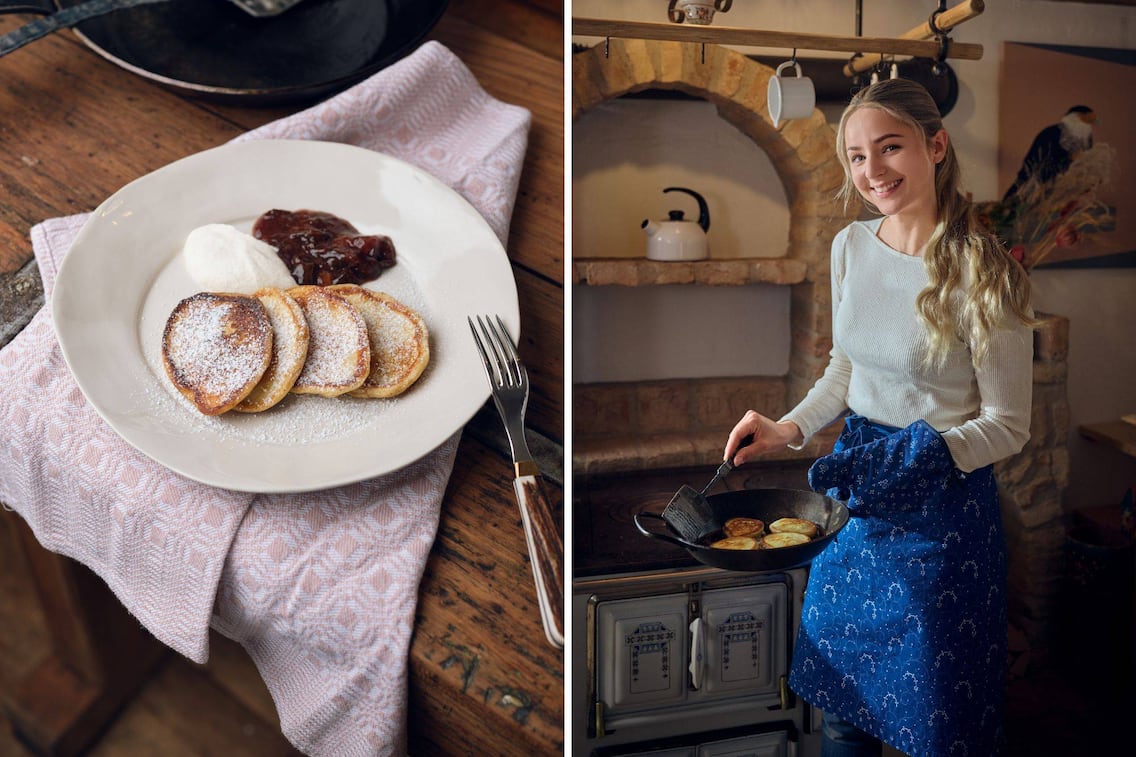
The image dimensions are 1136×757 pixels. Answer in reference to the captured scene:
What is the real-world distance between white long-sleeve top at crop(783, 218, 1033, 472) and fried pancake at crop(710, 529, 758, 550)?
54 millimetres

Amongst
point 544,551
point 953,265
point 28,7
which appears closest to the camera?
→ point 953,265

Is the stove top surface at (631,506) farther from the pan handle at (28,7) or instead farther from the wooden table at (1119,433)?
the pan handle at (28,7)

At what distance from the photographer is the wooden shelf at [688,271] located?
30cm

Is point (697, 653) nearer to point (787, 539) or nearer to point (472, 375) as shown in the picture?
point (787, 539)

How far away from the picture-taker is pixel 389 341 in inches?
18.6

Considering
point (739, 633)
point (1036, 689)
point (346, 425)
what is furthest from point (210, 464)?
point (1036, 689)

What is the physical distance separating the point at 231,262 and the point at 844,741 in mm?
425

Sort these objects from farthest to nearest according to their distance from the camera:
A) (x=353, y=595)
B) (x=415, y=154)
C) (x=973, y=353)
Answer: (x=415, y=154), (x=353, y=595), (x=973, y=353)

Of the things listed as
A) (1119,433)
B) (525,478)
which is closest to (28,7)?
(525,478)

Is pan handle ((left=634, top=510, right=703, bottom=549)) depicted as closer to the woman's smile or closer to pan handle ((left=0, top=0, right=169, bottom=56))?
the woman's smile

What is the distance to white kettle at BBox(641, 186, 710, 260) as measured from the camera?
305 millimetres

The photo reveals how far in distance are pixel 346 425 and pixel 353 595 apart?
0.32 feet

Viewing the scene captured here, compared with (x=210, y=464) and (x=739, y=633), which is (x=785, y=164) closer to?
(x=739, y=633)

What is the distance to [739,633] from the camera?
0.32 metres
